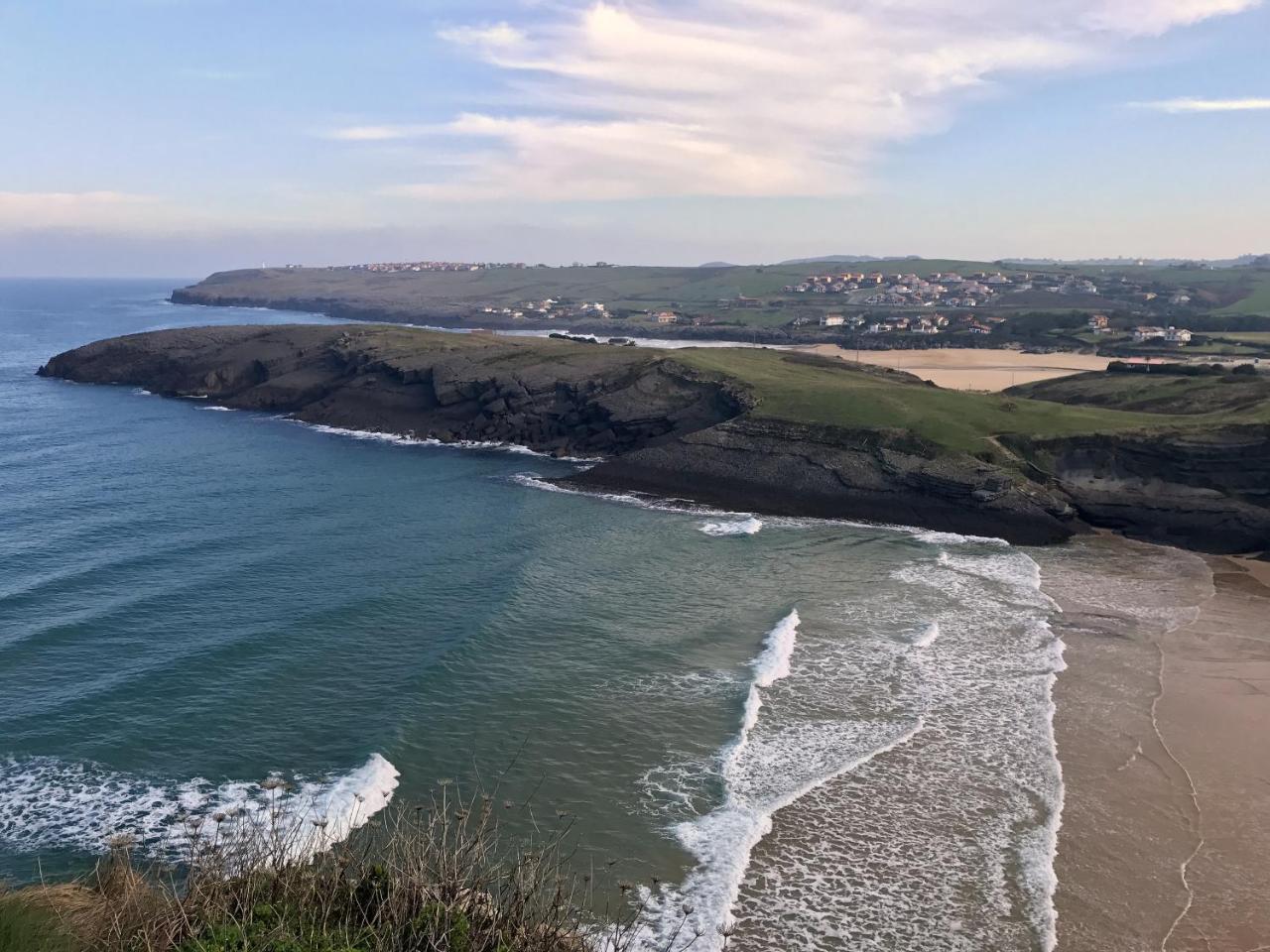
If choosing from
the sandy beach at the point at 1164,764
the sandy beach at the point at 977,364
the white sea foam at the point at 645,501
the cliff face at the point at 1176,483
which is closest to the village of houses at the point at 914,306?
the sandy beach at the point at 977,364

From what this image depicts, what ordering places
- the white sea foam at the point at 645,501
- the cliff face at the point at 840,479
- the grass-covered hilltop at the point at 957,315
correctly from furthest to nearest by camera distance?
the grass-covered hilltop at the point at 957,315 → the white sea foam at the point at 645,501 → the cliff face at the point at 840,479

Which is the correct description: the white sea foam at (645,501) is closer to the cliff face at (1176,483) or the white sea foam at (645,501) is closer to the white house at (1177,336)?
the cliff face at (1176,483)

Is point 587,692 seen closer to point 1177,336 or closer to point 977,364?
point 977,364

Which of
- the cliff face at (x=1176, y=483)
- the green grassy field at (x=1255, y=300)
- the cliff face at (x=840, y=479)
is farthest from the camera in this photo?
the green grassy field at (x=1255, y=300)

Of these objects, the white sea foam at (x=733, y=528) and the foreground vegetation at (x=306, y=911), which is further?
the white sea foam at (x=733, y=528)

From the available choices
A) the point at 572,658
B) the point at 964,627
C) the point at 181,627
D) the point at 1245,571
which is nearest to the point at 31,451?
the point at 181,627

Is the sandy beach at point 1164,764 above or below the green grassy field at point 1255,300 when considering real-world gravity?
below

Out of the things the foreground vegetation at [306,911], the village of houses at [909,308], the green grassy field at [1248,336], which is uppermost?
the village of houses at [909,308]

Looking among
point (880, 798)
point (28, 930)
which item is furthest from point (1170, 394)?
point (28, 930)
